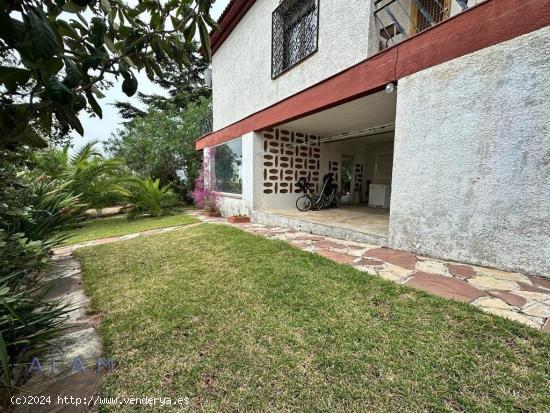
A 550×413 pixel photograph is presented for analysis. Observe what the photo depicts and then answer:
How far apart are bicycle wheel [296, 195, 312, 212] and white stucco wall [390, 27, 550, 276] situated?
4.08 m

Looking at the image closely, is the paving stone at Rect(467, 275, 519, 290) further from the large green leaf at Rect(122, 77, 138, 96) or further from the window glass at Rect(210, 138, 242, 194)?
the window glass at Rect(210, 138, 242, 194)

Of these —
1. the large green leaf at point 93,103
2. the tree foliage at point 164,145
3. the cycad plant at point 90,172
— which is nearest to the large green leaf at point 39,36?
the large green leaf at point 93,103

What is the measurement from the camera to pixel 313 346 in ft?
5.44

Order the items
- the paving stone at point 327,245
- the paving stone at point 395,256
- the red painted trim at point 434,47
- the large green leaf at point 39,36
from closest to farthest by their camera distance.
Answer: the large green leaf at point 39,36, the red painted trim at point 434,47, the paving stone at point 395,256, the paving stone at point 327,245

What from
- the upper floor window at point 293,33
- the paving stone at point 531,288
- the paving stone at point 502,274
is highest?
the upper floor window at point 293,33

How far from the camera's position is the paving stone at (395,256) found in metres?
3.02

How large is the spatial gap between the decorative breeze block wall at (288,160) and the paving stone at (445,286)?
4.92m

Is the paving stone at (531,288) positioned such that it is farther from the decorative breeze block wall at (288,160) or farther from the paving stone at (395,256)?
the decorative breeze block wall at (288,160)

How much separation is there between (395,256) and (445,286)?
93 cm

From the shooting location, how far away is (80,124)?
89 cm

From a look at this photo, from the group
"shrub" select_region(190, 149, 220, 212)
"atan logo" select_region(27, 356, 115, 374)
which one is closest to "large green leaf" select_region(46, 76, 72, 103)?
"atan logo" select_region(27, 356, 115, 374)

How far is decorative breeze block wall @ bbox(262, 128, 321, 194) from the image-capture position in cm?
686

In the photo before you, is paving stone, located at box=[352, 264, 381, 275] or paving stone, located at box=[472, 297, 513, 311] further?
paving stone, located at box=[352, 264, 381, 275]

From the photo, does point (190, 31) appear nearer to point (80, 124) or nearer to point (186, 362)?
point (80, 124)
